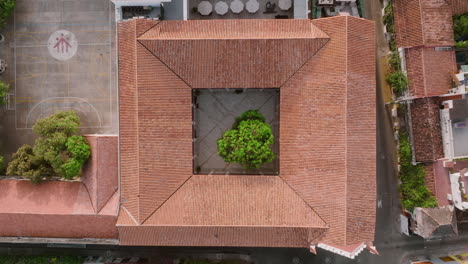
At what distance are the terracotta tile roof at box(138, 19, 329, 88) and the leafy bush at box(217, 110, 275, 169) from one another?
10.9 feet

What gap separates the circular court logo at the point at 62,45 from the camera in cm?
2866

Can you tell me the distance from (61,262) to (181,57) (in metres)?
21.1

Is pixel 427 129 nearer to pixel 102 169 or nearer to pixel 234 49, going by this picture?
pixel 234 49

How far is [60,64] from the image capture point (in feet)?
94.6

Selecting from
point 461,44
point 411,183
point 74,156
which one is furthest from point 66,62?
point 461,44

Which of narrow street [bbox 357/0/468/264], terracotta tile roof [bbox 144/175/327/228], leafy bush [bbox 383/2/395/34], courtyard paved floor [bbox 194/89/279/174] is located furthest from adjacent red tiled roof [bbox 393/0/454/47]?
terracotta tile roof [bbox 144/175/327/228]

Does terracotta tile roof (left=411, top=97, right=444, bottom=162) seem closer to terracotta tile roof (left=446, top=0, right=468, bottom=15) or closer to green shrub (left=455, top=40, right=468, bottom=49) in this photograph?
green shrub (left=455, top=40, right=468, bottom=49)

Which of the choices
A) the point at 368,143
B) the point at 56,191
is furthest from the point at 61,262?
the point at 368,143

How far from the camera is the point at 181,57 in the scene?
23.7 meters

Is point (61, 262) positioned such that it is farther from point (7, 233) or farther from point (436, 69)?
point (436, 69)

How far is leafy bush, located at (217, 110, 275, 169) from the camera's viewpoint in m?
23.9

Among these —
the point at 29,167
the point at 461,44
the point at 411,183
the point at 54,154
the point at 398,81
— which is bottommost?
the point at 411,183

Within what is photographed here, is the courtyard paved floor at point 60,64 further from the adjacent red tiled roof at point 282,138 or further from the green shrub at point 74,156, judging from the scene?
the adjacent red tiled roof at point 282,138

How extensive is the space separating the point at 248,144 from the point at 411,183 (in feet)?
47.7
